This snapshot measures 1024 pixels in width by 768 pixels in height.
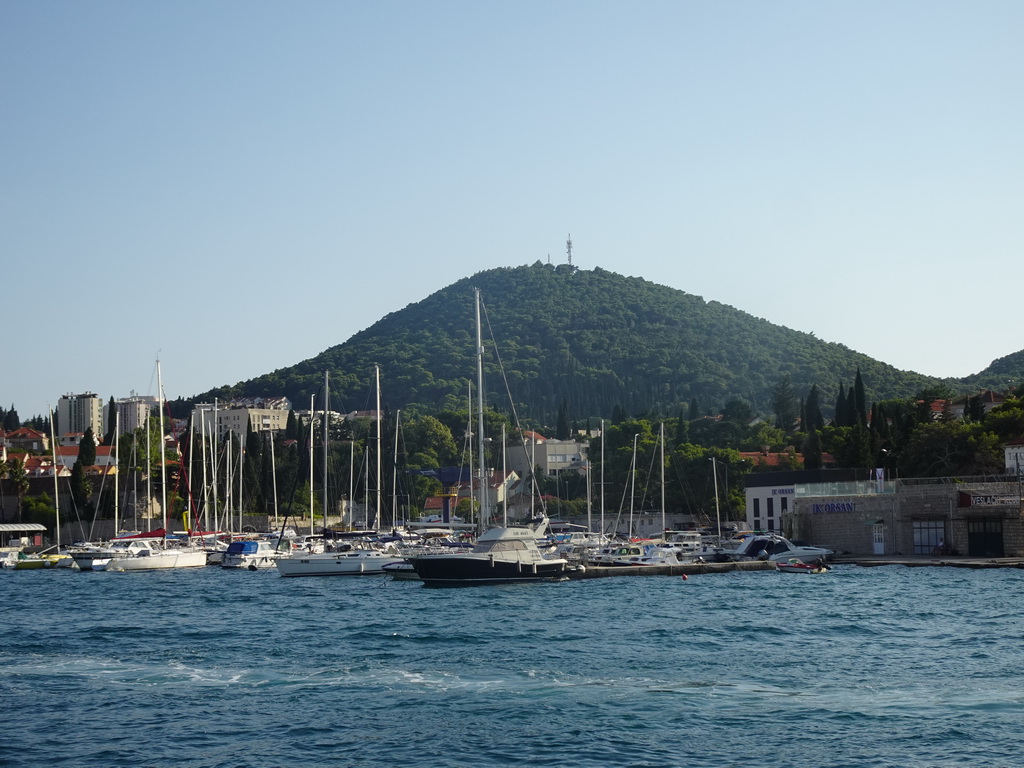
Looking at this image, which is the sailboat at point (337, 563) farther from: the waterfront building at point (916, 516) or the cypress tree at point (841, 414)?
the cypress tree at point (841, 414)

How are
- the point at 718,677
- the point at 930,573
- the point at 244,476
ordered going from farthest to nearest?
the point at 244,476 < the point at 930,573 < the point at 718,677

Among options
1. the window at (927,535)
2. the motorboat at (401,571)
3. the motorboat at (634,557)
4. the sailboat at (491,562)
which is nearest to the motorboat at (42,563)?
the motorboat at (401,571)

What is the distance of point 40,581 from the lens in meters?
63.2

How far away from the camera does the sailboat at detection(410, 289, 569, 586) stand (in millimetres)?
50188

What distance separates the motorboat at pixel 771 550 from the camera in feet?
207

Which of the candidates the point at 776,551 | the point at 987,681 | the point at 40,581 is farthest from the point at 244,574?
the point at 987,681

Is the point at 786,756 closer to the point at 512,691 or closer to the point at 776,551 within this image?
the point at 512,691

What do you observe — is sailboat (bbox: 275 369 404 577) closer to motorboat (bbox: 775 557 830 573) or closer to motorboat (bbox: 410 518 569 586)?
motorboat (bbox: 410 518 569 586)

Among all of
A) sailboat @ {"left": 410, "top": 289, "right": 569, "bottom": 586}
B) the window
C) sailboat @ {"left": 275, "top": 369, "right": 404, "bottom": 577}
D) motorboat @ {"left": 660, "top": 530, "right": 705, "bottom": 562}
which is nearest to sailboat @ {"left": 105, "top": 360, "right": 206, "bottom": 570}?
sailboat @ {"left": 275, "top": 369, "right": 404, "bottom": 577}

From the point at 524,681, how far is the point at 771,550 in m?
42.0

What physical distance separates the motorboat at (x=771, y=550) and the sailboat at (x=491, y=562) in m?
15.8

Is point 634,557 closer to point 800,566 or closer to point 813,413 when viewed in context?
point 800,566

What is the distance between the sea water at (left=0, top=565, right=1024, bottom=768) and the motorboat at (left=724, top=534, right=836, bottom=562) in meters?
16.7

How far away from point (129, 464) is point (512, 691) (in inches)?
2988
